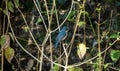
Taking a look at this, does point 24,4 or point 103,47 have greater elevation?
point 24,4

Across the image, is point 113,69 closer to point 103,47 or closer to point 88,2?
point 103,47

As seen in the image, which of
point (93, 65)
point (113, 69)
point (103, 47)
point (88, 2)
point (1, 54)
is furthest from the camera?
point (88, 2)

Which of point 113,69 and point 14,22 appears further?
point 14,22

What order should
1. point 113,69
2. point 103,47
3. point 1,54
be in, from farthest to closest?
point 103,47 < point 113,69 < point 1,54

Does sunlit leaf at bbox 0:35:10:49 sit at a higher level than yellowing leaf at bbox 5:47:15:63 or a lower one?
higher

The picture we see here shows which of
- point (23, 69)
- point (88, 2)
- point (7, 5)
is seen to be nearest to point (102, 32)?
point (88, 2)

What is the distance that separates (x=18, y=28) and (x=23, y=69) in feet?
1.17

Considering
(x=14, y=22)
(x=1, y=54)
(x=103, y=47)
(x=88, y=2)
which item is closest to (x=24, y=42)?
(x=1, y=54)

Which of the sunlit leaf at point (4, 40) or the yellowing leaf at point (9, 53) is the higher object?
the sunlit leaf at point (4, 40)

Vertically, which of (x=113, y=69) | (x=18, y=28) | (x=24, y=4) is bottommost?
(x=113, y=69)

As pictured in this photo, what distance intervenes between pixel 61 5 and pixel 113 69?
642 millimetres

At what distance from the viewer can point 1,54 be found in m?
1.81

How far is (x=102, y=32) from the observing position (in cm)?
249

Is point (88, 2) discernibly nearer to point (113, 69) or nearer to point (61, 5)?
point (61, 5)
